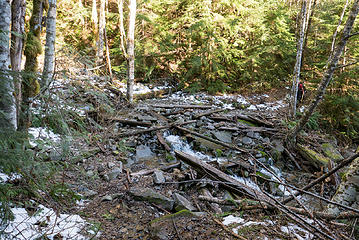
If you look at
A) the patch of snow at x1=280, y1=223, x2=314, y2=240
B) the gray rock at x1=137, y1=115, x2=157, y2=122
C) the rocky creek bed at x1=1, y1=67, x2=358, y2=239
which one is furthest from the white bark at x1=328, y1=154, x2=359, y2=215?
the gray rock at x1=137, y1=115, x2=157, y2=122

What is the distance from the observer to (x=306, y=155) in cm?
855

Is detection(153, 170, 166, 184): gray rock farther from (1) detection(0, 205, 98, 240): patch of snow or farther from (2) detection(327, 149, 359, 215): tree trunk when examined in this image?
(2) detection(327, 149, 359, 215): tree trunk

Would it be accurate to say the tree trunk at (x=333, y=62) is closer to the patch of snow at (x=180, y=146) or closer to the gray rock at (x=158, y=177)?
the patch of snow at (x=180, y=146)

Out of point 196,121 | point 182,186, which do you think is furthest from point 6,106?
point 196,121

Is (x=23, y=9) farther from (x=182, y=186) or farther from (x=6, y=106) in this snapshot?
(x=182, y=186)

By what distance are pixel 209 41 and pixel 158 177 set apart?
11.3m

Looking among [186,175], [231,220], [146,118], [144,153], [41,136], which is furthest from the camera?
[146,118]

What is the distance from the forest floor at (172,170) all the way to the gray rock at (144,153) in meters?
0.04

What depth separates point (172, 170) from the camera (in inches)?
252

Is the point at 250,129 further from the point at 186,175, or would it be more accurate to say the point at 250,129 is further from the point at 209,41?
the point at 209,41

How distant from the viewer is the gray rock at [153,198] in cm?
448

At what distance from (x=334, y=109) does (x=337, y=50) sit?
6.69 metres

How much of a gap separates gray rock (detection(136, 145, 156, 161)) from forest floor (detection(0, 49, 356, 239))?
4 centimetres

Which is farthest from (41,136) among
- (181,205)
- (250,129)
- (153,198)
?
(250,129)
